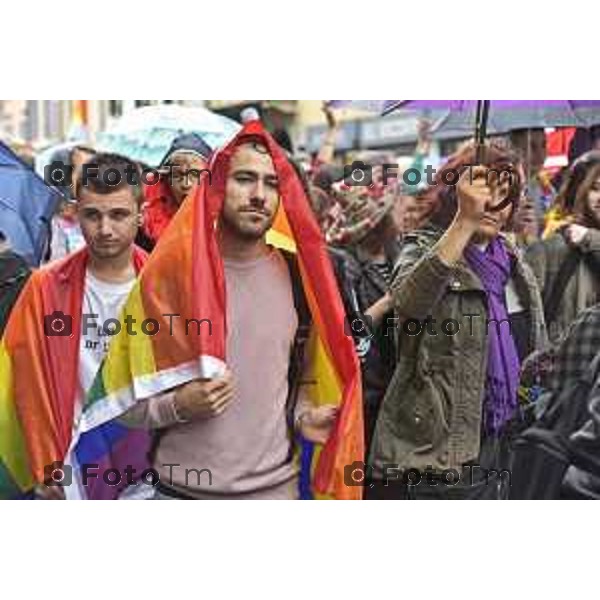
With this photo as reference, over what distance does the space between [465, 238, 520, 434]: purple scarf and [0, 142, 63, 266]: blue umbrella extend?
129cm

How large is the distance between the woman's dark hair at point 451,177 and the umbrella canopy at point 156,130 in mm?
638

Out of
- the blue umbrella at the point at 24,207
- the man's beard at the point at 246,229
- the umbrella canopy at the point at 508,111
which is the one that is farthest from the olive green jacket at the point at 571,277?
the blue umbrella at the point at 24,207

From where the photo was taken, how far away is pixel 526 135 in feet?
12.2

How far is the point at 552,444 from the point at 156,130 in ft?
5.08

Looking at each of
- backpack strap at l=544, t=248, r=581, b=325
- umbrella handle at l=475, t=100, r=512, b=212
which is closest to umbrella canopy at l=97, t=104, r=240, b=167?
umbrella handle at l=475, t=100, r=512, b=212

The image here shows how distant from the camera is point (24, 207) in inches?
143

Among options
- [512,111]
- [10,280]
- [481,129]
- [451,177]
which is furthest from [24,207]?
[512,111]

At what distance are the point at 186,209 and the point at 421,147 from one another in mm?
787

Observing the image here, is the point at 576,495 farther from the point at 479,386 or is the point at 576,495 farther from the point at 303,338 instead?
the point at 303,338

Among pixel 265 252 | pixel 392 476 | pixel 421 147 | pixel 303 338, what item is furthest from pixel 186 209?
pixel 392 476

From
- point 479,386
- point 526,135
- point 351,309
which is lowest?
point 479,386

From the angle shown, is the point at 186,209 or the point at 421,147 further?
the point at 421,147

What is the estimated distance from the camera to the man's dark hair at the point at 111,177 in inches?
140

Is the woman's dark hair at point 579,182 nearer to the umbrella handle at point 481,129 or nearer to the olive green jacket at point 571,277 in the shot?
the olive green jacket at point 571,277
